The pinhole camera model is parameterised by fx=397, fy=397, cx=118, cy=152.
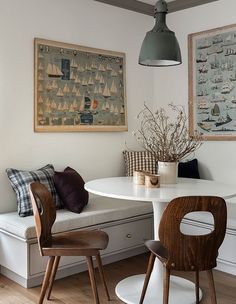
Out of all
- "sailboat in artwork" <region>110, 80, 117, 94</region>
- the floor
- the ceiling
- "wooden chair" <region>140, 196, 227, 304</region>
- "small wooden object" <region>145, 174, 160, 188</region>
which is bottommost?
the floor

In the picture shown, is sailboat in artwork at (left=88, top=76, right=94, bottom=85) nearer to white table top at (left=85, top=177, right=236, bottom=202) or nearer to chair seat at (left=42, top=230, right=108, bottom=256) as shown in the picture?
white table top at (left=85, top=177, right=236, bottom=202)

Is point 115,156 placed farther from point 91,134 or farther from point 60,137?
point 60,137

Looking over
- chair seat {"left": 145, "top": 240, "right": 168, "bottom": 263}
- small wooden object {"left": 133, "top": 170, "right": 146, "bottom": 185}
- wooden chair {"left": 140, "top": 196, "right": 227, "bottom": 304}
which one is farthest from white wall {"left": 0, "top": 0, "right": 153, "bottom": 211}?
Answer: wooden chair {"left": 140, "top": 196, "right": 227, "bottom": 304}

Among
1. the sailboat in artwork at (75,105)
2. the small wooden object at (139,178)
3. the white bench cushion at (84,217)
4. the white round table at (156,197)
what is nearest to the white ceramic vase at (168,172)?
the white round table at (156,197)

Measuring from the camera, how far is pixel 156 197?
7.76ft

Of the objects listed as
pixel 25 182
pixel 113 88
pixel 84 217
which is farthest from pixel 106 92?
pixel 84 217

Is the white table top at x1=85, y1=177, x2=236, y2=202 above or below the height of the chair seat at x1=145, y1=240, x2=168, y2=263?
above

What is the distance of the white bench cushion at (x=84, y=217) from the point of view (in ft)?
9.59

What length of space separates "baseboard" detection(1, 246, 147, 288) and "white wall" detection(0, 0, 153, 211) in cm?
59

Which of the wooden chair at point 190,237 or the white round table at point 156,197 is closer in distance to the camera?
the wooden chair at point 190,237

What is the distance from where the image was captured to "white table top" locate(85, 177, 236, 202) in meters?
2.39

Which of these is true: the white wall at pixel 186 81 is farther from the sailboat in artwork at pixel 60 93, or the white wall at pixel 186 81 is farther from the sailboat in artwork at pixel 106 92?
the sailboat in artwork at pixel 60 93

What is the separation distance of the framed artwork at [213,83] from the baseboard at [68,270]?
1413mm

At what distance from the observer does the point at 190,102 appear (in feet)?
13.8
